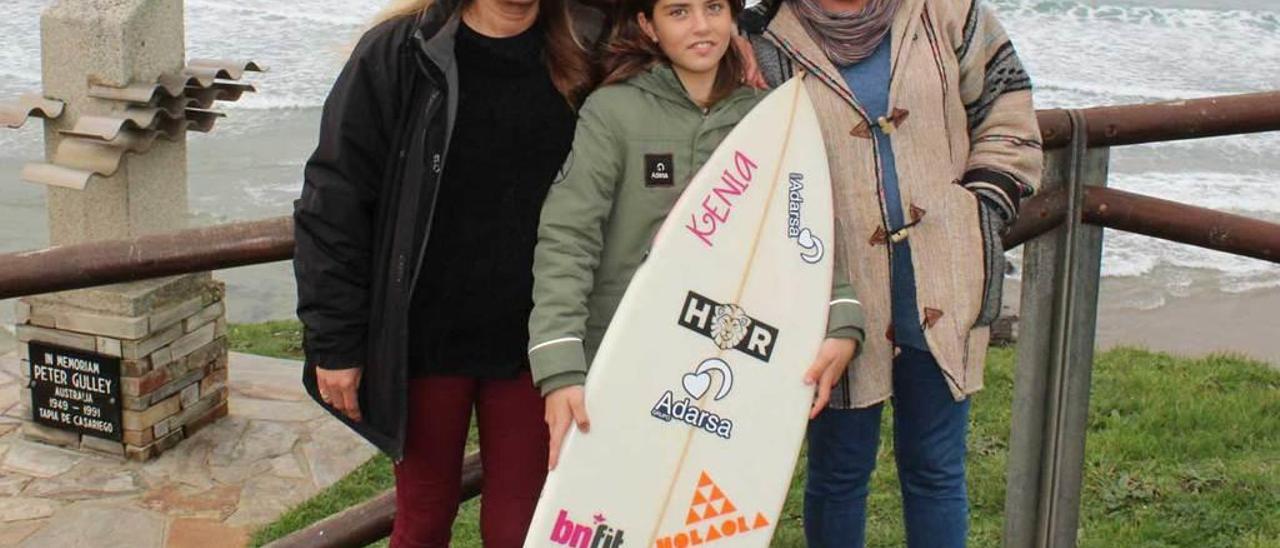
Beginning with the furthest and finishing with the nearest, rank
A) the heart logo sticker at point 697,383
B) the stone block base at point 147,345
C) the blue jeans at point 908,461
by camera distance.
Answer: the stone block base at point 147,345 < the blue jeans at point 908,461 < the heart logo sticker at point 697,383

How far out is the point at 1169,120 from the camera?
268 cm

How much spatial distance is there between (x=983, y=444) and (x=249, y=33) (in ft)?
48.9

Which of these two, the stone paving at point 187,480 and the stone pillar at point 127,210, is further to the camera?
the stone pillar at point 127,210

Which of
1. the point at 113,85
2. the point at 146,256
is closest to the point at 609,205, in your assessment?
the point at 146,256

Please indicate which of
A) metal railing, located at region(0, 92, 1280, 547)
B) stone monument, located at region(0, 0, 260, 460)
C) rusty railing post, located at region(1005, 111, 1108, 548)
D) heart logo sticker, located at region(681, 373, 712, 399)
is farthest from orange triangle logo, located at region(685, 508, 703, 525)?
stone monument, located at region(0, 0, 260, 460)

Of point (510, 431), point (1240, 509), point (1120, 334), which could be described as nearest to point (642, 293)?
point (510, 431)

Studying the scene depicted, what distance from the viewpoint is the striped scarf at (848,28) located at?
2.35 m

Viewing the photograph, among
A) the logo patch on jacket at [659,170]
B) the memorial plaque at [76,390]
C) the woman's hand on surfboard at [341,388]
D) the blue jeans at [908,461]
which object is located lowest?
the memorial plaque at [76,390]

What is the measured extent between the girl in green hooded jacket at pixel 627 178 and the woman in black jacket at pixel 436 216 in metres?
0.08

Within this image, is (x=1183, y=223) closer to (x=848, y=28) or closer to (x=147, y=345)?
(x=848, y=28)

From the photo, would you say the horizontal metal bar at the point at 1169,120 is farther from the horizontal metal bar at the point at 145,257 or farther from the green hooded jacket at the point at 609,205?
the horizontal metal bar at the point at 145,257

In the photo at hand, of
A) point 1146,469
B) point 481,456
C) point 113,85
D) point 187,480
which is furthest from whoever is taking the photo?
point 187,480

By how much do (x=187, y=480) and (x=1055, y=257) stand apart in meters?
4.04

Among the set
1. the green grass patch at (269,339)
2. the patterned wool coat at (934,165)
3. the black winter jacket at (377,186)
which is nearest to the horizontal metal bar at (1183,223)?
the patterned wool coat at (934,165)
